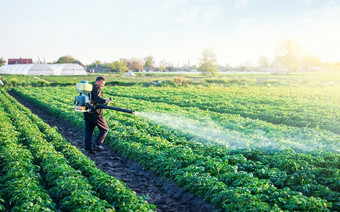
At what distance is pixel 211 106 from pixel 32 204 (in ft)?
56.5

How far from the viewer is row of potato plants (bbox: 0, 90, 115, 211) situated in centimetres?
569

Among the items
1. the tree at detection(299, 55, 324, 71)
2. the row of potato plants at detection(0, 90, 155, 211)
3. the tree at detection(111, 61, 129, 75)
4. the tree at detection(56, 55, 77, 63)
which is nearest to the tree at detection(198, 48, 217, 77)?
the tree at detection(111, 61, 129, 75)

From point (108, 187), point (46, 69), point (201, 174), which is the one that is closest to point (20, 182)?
point (108, 187)

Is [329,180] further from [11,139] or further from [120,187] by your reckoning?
[11,139]

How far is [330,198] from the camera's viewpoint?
5902 mm

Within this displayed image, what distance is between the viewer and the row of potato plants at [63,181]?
18.7 ft

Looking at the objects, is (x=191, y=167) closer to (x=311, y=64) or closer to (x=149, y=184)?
(x=149, y=184)

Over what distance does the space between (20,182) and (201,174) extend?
4.17 meters

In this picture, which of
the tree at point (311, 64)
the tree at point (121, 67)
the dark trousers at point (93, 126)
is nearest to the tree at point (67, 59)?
the tree at point (121, 67)

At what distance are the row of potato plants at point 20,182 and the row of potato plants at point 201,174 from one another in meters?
3.10

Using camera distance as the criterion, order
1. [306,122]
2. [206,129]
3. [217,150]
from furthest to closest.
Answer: [306,122], [206,129], [217,150]

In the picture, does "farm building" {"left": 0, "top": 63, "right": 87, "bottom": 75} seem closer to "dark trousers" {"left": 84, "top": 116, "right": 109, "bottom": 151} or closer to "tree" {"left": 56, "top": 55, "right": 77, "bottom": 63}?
"tree" {"left": 56, "top": 55, "right": 77, "bottom": 63}

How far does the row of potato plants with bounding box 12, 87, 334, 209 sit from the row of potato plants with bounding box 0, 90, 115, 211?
87.0 inches

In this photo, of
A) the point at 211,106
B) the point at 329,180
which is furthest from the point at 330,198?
the point at 211,106
